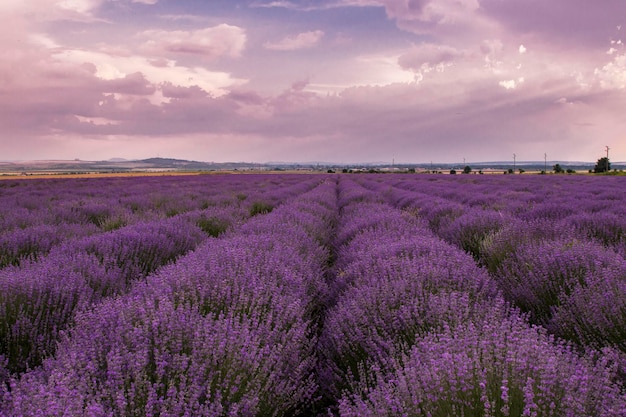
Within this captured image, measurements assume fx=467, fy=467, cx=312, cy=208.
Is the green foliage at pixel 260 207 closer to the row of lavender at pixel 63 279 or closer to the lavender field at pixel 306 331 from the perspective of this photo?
the row of lavender at pixel 63 279

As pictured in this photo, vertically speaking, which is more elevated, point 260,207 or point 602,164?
point 602,164

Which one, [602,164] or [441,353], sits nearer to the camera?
[441,353]

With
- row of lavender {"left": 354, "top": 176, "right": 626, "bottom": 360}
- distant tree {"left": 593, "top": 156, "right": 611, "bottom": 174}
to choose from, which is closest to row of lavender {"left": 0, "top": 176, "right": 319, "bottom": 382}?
row of lavender {"left": 354, "top": 176, "right": 626, "bottom": 360}

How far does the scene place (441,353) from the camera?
195 cm

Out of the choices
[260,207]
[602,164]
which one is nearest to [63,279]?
[260,207]

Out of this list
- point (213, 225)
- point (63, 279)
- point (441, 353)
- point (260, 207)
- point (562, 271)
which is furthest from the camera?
point (260, 207)

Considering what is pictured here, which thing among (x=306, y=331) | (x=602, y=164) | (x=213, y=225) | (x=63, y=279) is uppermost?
(x=602, y=164)

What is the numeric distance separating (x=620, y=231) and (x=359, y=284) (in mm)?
4447

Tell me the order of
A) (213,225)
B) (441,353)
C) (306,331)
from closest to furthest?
(441,353), (306,331), (213,225)

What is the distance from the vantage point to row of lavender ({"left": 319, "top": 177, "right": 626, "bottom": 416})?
1634 mm

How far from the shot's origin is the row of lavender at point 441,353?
5.36 feet

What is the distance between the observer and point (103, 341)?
2.26 meters

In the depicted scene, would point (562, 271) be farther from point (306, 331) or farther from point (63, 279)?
point (63, 279)

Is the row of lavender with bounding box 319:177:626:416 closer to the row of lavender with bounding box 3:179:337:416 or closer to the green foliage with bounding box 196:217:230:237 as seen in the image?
the row of lavender with bounding box 3:179:337:416
